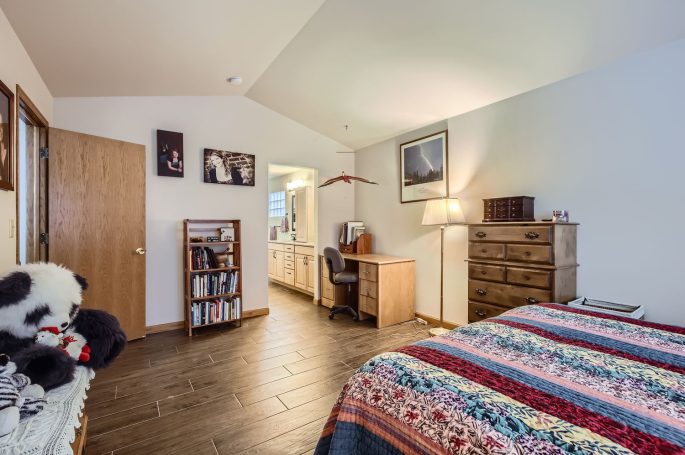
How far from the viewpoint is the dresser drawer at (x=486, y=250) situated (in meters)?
2.68

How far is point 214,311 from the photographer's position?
3.60 meters

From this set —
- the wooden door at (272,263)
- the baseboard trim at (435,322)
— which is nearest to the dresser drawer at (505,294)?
the baseboard trim at (435,322)

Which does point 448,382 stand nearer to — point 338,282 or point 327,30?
point 327,30

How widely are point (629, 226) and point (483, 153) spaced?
54.5 inches

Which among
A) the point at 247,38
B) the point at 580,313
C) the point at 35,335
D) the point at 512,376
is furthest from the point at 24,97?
the point at 580,313

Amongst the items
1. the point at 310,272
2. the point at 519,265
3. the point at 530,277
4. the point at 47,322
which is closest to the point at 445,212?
the point at 519,265

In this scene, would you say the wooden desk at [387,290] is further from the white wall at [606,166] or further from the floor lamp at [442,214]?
the white wall at [606,166]

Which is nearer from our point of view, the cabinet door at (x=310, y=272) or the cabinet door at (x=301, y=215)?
the cabinet door at (x=310, y=272)

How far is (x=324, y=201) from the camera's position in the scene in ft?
15.7

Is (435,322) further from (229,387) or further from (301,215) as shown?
(301,215)

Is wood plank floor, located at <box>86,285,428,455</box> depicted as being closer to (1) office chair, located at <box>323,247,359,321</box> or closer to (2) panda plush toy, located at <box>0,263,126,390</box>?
A: (1) office chair, located at <box>323,247,359,321</box>

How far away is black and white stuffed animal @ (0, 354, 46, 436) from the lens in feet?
2.77

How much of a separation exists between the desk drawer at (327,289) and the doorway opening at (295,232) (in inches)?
3.9

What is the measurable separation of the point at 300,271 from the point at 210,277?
187cm
